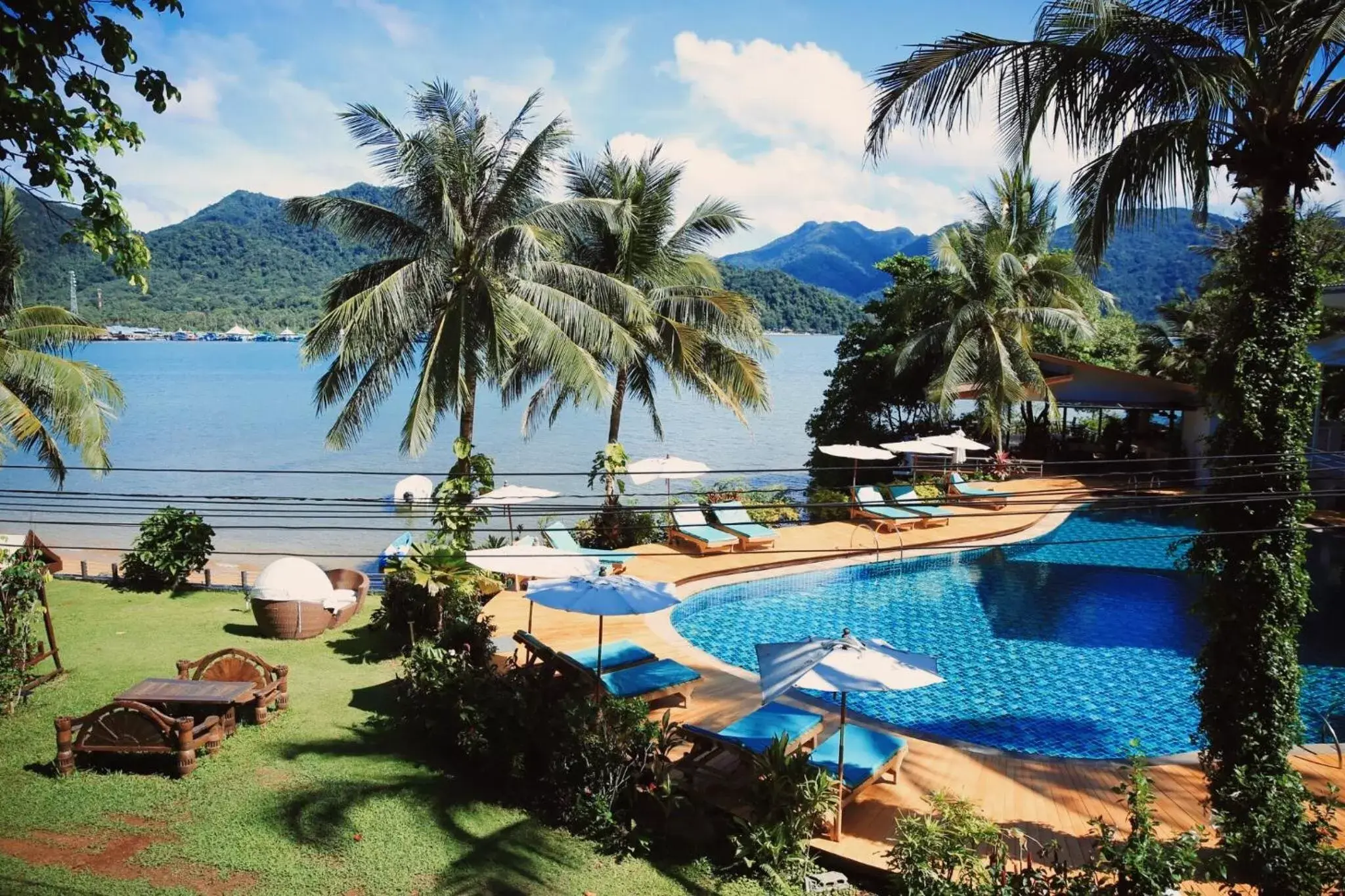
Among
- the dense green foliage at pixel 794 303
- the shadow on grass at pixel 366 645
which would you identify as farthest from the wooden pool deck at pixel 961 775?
the dense green foliage at pixel 794 303

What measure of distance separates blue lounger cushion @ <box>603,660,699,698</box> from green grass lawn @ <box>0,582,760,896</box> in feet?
6.17

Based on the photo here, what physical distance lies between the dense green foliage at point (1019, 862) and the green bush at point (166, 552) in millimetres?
12720

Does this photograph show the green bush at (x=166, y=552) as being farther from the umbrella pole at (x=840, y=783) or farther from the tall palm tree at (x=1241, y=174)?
the tall palm tree at (x=1241, y=174)

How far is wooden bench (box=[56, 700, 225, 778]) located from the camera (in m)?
7.85

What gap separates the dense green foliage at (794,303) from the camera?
97938mm

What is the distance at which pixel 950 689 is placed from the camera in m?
11.5

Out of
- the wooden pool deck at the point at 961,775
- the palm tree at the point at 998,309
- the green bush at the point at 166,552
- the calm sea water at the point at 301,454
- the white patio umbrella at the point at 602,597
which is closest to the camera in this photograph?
the wooden pool deck at the point at 961,775

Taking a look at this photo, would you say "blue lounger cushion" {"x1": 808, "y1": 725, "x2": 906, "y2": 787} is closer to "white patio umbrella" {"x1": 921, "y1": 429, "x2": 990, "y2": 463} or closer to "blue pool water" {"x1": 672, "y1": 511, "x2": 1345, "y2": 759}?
"blue pool water" {"x1": 672, "y1": 511, "x2": 1345, "y2": 759}

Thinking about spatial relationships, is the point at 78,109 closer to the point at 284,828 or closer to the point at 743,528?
the point at 284,828

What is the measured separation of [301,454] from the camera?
46656 mm

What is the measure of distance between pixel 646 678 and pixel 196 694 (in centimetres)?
450

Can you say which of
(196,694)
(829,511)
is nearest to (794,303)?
(829,511)

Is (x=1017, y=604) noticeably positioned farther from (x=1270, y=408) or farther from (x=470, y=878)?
(x=470, y=878)

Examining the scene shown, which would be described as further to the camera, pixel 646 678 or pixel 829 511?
pixel 829 511
